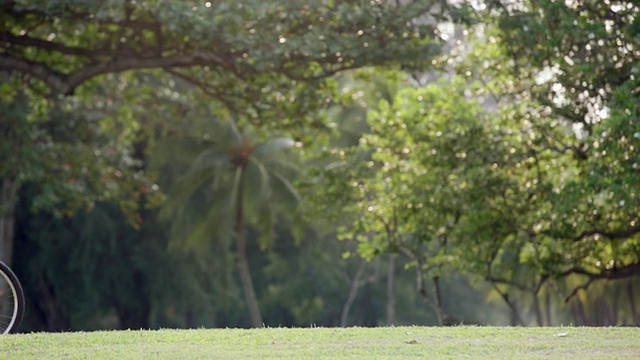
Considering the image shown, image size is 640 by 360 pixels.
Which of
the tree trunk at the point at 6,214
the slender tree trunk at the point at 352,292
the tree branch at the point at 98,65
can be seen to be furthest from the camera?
the slender tree trunk at the point at 352,292

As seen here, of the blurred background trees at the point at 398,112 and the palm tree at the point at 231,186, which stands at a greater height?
the blurred background trees at the point at 398,112

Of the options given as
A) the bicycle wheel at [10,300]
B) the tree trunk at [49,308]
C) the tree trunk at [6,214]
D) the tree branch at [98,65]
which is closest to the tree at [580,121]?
the tree branch at [98,65]

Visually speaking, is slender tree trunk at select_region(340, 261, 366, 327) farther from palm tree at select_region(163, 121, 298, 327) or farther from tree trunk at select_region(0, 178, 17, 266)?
tree trunk at select_region(0, 178, 17, 266)

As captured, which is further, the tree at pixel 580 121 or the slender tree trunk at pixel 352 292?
the slender tree trunk at pixel 352 292

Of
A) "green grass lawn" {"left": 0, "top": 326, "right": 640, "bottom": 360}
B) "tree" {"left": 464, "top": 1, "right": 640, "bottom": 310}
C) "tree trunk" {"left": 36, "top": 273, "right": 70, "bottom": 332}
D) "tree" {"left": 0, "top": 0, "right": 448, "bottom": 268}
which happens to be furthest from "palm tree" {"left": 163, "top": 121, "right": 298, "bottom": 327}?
"green grass lawn" {"left": 0, "top": 326, "right": 640, "bottom": 360}

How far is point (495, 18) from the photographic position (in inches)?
759

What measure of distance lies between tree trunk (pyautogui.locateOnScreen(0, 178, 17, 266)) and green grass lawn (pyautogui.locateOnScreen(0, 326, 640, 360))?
18.3 meters

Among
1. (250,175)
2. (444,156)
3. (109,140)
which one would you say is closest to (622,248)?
(444,156)

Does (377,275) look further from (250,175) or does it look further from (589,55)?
(589,55)

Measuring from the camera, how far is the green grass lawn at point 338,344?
9484 mm

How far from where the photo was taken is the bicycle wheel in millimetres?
11820

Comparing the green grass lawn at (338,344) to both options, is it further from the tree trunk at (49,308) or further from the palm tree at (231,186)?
the tree trunk at (49,308)

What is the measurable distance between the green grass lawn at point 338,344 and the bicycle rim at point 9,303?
0.81 metres

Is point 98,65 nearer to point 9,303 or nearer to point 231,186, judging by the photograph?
point 9,303
